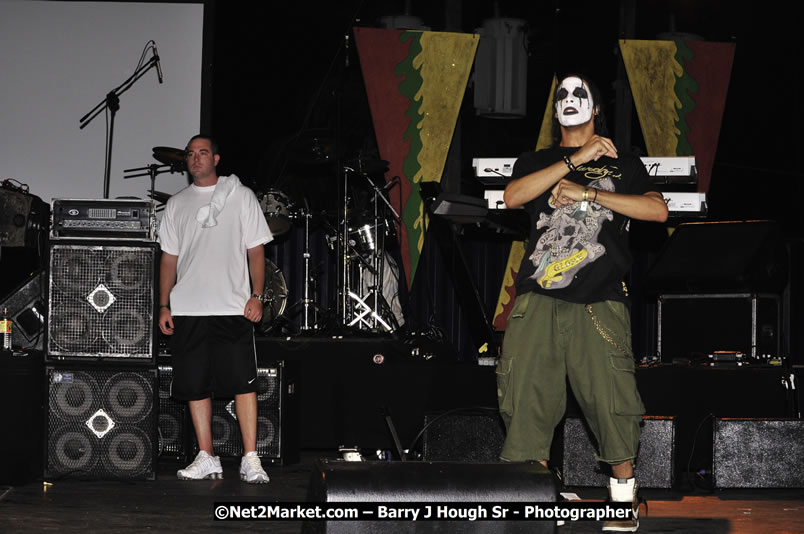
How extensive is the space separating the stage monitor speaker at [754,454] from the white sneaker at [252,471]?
229 cm

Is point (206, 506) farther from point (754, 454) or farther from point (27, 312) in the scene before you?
point (754, 454)

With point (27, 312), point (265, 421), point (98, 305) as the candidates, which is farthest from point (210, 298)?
point (27, 312)

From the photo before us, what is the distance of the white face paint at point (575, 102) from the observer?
3.56 metres

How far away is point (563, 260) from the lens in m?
3.45

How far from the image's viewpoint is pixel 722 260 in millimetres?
5879

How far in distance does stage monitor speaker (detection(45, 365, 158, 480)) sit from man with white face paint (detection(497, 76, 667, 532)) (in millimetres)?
2294

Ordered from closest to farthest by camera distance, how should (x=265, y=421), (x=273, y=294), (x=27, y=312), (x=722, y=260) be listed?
1. (x=265, y=421)
2. (x=722, y=260)
3. (x=27, y=312)
4. (x=273, y=294)

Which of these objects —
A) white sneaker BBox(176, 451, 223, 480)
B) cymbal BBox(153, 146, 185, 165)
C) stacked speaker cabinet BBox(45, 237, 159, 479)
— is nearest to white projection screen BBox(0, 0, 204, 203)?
cymbal BBox(153, 146, 185, 165)

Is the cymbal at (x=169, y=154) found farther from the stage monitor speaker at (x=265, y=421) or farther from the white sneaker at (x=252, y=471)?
the white sneaker at (x=252, y=471)

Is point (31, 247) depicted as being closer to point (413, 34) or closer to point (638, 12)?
point (413, 34)

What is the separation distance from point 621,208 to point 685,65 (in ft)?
16.3

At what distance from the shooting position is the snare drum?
7891mm

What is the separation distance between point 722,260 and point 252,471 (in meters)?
3.06

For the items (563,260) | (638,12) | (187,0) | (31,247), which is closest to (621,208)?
(563,260)
